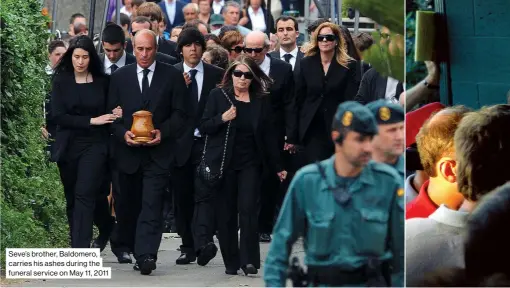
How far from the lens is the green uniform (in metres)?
7.72

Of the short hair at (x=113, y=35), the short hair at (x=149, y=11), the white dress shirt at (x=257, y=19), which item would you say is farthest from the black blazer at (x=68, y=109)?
the white dress shirt at (x=257, y=19)

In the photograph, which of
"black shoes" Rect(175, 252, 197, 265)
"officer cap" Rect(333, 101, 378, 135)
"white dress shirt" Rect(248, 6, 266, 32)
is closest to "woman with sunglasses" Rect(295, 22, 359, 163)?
"black shoes" Rect(175, 252, 197, 265)

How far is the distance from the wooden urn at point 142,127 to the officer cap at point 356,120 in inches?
145

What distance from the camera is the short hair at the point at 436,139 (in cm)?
898

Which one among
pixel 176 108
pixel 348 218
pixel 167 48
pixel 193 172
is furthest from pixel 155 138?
pixel 348 218

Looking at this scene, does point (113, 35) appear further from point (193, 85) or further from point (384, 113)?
point (384, 113)

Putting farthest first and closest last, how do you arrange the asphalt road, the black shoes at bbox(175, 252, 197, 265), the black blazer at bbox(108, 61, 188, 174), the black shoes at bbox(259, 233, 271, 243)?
1. the black shoes at bbox(259, 233, 271, 243)
2. the black shoes at bbox(175, 252, 197, 265)
3. the black blazer at bbox(108, 61, 188, 174)
4. the asphalt road

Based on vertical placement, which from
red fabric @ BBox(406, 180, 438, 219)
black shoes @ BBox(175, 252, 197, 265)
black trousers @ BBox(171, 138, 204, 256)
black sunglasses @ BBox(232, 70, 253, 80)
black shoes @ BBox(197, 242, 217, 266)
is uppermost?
black sunglasses @ BBox(232, 70, 253, 80)

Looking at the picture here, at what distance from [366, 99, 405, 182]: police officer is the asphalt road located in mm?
3256

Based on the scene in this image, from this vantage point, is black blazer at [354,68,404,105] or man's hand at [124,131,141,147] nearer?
black blazer at [354,68,404,105]

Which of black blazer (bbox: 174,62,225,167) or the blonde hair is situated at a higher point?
the blonde hair

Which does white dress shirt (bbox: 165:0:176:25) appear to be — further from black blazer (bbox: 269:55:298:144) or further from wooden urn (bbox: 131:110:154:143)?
wooden urn (bbox: 131:110:154:143)

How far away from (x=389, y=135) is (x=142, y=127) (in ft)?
12.4

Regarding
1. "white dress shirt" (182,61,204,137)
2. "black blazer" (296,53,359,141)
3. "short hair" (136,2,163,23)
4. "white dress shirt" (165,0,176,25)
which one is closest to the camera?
"black blazer" (296,53,359,141)
